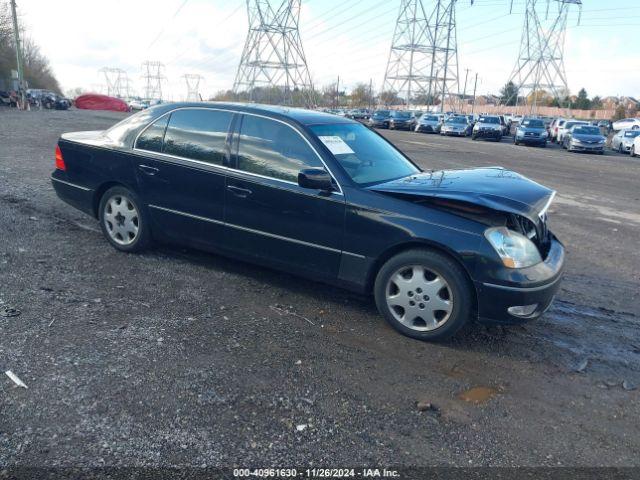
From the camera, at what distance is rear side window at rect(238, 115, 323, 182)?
4555 mm

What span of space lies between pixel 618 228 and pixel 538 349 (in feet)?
18.0

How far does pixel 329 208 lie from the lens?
4.34 metres

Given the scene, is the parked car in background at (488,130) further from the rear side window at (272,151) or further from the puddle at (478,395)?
the puddle at (478,395)

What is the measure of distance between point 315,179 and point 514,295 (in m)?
1.69

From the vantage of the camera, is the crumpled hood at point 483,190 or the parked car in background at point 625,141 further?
the parked car in background at point 625,141

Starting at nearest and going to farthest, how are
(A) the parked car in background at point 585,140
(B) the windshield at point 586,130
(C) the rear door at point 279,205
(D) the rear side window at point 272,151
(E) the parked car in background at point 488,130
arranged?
(C) the rear door at point 279,205 → (D) the rear side window at point 272,151 → (A) the parked car in background at point 585,140 → (B) the windshield at point 586,130 → (E) the parked car in background at point 488,130

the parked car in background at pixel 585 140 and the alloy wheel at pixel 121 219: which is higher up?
the parked car in background at pixel 585 140

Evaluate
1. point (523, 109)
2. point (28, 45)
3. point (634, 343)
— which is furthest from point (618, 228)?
point (28, 45)

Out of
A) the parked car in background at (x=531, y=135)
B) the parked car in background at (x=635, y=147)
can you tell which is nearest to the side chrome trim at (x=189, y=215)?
the parked car in background at (x=635, y=147)

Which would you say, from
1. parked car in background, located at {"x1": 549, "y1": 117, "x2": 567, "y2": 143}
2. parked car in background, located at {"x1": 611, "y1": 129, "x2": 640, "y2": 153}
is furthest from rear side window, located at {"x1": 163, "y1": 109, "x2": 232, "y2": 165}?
parked car in background, located at {"x1": 549, "y1": 117, "x2": 567, "y2": 143}

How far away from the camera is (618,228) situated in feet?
28.1

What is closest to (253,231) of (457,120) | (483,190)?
(483,190)

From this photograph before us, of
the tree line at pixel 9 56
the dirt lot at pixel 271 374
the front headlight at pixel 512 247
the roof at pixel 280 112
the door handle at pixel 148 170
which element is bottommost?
the dirt lot at pixel 271 374

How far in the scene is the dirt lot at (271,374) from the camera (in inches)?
110
